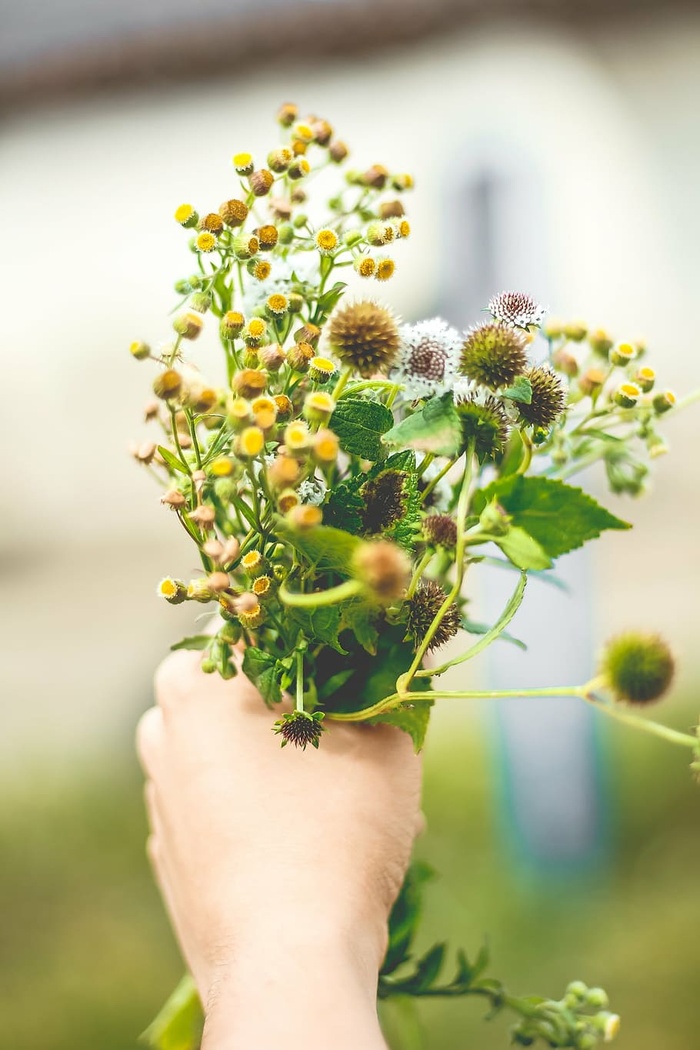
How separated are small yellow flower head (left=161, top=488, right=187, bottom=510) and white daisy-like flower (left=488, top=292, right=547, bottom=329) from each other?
0.18 meters

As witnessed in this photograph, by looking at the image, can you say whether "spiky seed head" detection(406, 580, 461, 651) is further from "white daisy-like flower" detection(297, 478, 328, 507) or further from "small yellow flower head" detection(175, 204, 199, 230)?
"small yellow flower head" detection(175, 204, 199, 230)

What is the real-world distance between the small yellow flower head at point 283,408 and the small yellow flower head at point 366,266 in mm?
84

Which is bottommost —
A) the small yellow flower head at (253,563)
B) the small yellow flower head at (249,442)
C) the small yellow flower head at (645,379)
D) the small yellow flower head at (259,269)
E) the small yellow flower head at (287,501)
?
the small yellow flower head at (253,563)

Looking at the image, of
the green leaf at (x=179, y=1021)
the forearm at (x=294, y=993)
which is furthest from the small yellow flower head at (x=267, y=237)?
the green leaf at (x=179, y=1021)

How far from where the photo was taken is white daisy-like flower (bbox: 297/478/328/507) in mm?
415

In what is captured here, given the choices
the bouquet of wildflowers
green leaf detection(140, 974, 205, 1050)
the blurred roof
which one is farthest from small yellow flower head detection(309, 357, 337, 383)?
the blurred roof

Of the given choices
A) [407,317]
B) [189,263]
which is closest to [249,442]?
[407,317]

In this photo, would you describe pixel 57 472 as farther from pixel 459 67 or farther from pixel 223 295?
pixel 223 295

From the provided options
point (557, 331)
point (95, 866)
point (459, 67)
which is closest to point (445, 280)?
point (459, 67)

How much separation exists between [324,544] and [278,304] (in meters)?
0.14

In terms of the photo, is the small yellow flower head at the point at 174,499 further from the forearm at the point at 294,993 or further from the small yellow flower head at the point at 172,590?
the forearm at the point at 294,993

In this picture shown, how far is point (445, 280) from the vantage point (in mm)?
1539

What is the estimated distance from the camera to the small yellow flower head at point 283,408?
15.1 inches

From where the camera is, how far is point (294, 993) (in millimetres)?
372
